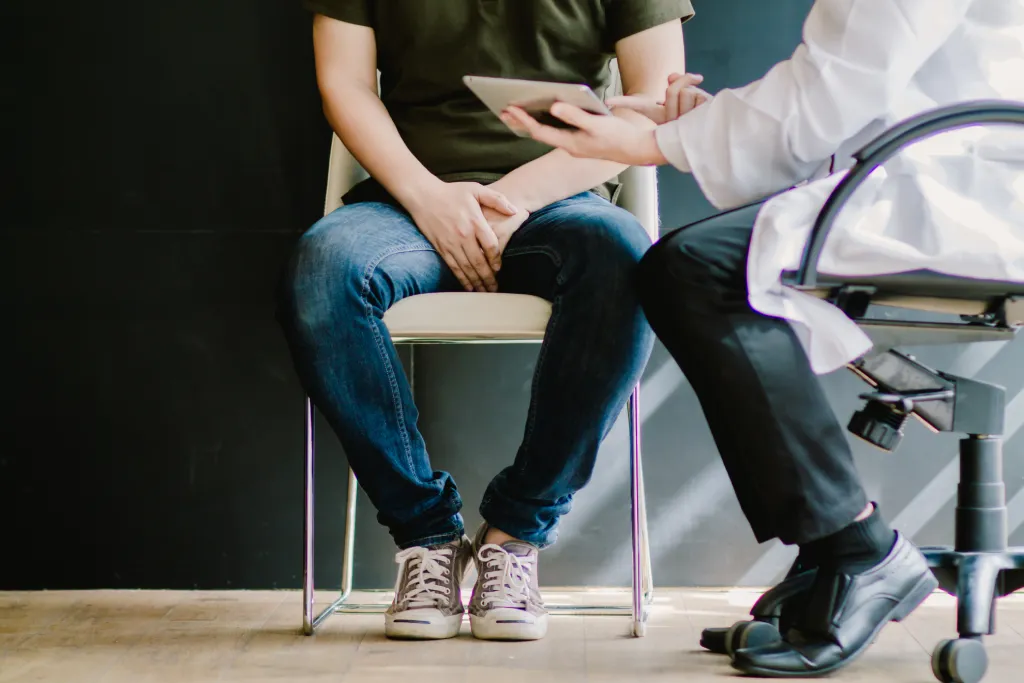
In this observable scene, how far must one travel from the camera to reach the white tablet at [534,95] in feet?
3.69

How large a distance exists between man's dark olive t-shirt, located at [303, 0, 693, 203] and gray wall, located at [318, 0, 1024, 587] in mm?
347

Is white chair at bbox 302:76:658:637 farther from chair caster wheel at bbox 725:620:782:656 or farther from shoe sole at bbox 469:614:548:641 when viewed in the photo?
chair caster wheel at bbox 725:620:782:656

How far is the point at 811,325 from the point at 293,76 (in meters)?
1.24

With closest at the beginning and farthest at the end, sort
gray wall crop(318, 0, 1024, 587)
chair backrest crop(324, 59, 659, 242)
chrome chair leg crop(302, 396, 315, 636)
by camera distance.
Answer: chrome chair leg crop(302, 396, 315, 636), chair backrest crop(324, 59, 659, 242), gray wall crop(318, 0, 1024, 587)

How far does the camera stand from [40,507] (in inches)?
76.2

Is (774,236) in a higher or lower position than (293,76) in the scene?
lower

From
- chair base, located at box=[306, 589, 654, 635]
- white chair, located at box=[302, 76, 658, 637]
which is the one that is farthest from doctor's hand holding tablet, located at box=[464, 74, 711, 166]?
chair base, located at box=[306, 589, 654, 635]

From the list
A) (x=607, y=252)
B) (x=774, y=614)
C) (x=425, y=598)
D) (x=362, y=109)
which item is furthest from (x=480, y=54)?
(x=774, y=614)

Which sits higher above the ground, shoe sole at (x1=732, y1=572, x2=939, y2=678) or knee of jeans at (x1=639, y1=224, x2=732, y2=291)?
knee of jeans at (x1=639, y1=224, x2=732, y2=291)

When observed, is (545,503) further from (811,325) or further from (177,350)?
(177,350)

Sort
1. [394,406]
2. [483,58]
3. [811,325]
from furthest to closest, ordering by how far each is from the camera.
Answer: [483,58] < [394,406] < [811,325]

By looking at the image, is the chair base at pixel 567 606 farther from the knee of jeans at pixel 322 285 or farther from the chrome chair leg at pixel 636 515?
the knee of jeans at pixel 322 285

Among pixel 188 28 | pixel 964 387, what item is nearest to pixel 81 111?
pixel 188 28

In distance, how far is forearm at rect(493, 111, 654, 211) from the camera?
1515 millimetres
